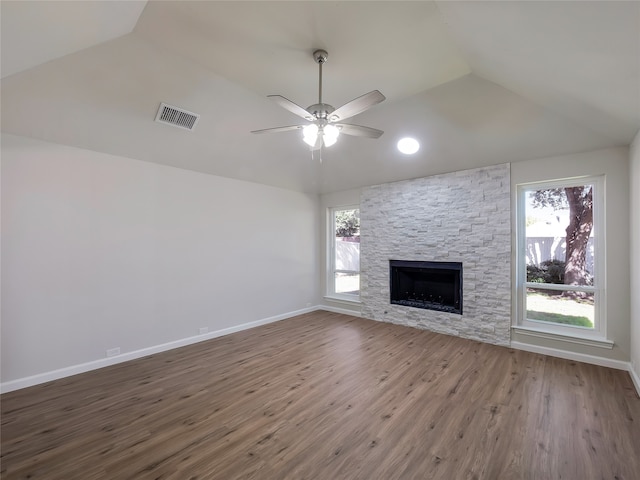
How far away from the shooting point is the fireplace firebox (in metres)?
4.47

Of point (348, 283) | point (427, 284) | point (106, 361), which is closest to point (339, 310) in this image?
point (348, 283)

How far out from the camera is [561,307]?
367 centimetres

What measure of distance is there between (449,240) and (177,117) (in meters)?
4.20

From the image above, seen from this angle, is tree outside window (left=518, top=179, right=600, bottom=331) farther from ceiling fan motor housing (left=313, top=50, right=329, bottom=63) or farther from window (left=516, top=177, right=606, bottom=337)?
ceiling fan motor housing (left=313, top=50, right=329, bottom=63)

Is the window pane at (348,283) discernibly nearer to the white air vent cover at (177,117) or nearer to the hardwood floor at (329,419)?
the hardwood floor at (329,419)

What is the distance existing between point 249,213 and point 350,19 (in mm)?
3419

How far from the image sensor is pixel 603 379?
2953 millimetres

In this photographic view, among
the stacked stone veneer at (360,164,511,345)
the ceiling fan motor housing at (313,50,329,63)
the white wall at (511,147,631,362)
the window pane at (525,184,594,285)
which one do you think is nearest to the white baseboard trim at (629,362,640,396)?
the white wall at (511,147,631,362)

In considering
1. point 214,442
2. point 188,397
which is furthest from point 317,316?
point 214,442

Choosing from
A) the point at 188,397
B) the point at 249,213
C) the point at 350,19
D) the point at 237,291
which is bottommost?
the point at 188,397

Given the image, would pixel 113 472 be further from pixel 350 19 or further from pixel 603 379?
pixel 603 379

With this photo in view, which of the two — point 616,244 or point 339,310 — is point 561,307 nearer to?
point 616,244

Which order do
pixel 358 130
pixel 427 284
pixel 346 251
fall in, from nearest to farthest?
pixel 358 130, pixel 427 284, pixel 346 251

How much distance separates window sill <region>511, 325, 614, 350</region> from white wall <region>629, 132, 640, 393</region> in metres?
0.23
